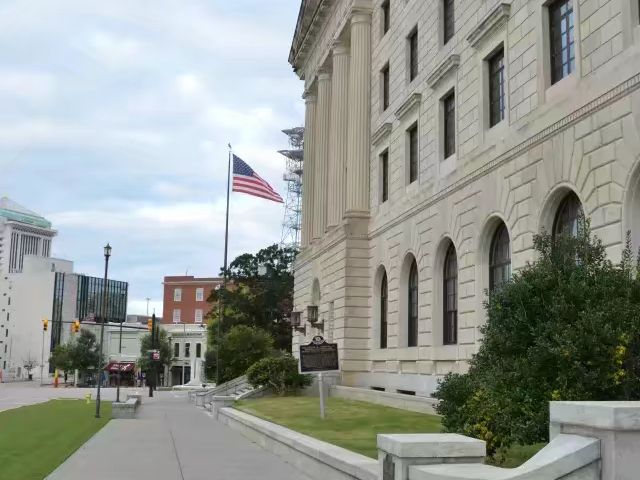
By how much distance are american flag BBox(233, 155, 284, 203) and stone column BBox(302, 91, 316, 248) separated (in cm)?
344

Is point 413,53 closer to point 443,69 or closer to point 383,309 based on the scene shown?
point 443,69

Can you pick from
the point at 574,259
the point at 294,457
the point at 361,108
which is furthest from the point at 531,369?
the point at 361,108

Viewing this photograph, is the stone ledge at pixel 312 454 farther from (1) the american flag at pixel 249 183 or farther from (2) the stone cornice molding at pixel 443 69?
(1) the american flag at pixel 249 183

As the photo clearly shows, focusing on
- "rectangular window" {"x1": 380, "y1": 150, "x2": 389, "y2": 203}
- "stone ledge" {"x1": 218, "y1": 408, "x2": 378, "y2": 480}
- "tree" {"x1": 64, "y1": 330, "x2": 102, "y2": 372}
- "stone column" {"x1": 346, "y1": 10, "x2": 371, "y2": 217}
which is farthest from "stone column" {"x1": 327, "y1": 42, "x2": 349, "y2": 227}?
"tree" {"x1": 64, "y1": 330, "x2": 102, "y2": 372}

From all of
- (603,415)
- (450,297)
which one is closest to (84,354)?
(450,297)

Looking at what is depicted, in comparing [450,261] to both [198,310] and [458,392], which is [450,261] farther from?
[198,310]

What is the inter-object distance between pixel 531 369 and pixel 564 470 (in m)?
3.61

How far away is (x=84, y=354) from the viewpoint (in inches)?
3807

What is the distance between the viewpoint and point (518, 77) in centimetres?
1969

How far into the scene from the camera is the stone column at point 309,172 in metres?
45.2

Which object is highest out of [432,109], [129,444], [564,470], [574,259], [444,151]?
[432,109]

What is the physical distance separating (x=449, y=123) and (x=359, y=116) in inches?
382

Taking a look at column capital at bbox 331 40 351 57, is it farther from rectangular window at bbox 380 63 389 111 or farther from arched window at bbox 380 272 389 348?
arched window at bbox 380 272 389 348

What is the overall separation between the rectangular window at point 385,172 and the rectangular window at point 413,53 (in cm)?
392
